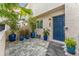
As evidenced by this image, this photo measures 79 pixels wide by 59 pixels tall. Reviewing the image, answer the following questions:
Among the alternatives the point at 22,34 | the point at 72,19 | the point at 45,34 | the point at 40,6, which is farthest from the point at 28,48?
the point at 72,19

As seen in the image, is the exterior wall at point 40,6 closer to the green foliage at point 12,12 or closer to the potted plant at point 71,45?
the green foliage at point 12,12

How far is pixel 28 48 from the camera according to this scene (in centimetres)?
240

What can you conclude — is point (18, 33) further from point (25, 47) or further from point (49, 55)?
point (49, 55)

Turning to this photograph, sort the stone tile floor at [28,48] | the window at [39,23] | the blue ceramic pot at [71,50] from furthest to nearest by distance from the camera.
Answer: the window at [39,23] < the stone tile floor at [28,48] < the blue ceramic pot at [71,50]

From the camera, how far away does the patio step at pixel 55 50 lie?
7.66 feet

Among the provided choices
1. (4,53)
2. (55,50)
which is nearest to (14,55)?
(4,53)

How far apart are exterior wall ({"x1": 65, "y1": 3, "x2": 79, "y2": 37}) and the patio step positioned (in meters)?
0.29

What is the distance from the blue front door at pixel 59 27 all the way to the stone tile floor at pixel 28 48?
28cm

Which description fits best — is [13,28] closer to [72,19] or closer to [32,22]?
[32,22]

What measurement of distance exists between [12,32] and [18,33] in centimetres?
13

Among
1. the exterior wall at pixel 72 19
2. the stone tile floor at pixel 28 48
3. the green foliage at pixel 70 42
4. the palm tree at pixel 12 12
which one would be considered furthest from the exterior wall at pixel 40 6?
the green foliage at pixel 70 42

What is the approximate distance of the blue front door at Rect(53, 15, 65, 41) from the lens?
93.8 inches

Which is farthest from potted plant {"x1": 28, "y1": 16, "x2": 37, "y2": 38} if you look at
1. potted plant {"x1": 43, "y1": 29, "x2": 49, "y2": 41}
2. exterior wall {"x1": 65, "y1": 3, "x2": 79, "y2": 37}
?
exterior wall {"x1": 65, "y1": 3, "x2": 79, "y2": 37}

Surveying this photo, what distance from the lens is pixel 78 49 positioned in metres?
2.23
